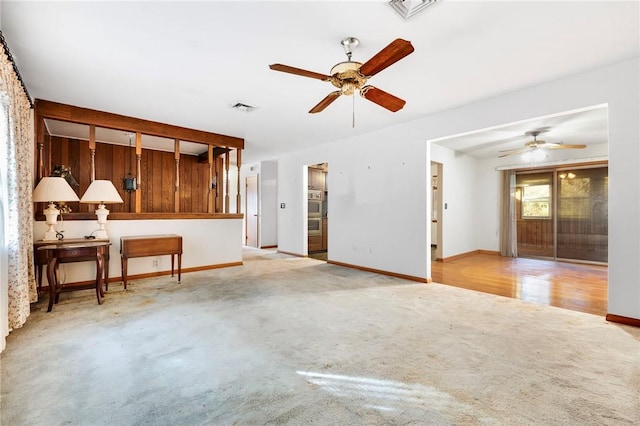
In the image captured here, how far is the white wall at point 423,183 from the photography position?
9.35 ft

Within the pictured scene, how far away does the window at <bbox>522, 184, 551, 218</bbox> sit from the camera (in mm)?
6711

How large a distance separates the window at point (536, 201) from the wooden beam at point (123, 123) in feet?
22.2

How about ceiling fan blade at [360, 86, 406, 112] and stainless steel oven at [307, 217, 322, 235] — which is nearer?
ceiling fan blade at [360, 86, 406, 112]

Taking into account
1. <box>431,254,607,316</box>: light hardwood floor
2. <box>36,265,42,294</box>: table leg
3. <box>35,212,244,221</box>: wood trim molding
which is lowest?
<box>431,254,607,316</box>: light hardwood floor

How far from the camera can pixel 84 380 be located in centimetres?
188

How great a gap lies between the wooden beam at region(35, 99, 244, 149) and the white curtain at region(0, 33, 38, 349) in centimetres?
106

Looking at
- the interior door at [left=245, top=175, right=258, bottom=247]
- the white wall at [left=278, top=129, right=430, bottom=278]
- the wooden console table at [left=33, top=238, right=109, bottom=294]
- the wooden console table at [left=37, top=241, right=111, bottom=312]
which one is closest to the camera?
the wooden console table at [left=37, top=241, right=111, bottom=312]

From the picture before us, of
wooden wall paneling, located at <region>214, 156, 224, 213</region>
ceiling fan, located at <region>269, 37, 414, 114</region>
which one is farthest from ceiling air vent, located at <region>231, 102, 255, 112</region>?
wooden wall paneling, located at <region>214, 156, 224, 213</region>

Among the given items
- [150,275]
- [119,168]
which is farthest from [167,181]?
[150,275]

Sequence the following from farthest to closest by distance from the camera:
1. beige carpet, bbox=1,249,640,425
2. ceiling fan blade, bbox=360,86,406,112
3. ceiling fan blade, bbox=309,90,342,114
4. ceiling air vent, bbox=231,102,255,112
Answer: ceiling air vent, bbox=231,102,255,112 < ceiling fan blade, bbox=309,90,342,114 < ceiling fan blade, bbox=360,86,406,112 < beige carpet, bbox=1,249,640,425

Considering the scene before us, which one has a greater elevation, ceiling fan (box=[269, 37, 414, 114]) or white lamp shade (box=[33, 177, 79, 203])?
ceiling fan (box=[269, 37, 414, 114])

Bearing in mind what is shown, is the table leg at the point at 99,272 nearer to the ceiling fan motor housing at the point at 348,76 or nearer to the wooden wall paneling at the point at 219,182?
the ceiling fan motor housing at the point at 348,76

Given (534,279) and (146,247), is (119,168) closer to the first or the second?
(146,247)

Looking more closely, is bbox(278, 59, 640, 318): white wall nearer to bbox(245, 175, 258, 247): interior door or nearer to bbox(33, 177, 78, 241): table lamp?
bbox(245, 175, 258, 247): interior door
